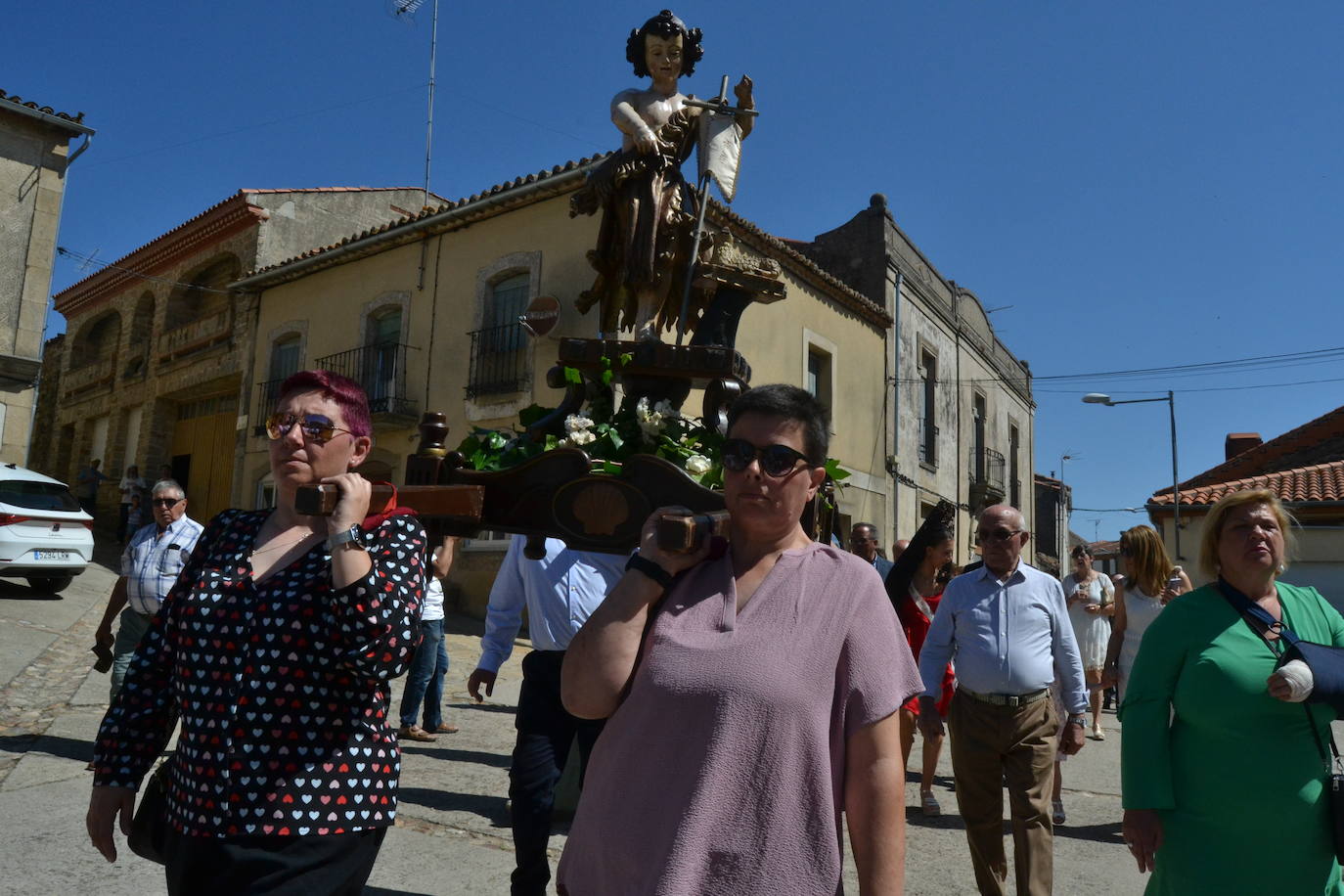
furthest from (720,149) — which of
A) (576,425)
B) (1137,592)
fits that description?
(1137,592)

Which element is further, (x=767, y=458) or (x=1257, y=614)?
(x=1257, y=614)

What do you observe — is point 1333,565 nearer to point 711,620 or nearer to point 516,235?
point 516,235

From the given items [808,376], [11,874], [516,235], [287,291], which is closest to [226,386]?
[287,291]

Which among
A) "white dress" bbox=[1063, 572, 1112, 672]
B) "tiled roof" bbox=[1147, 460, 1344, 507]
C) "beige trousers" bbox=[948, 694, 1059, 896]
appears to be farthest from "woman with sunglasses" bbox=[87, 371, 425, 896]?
"tiled roof" bbox=[1147, 460, 1344, 507]

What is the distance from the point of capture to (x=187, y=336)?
74.1 feet

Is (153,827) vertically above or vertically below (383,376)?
below

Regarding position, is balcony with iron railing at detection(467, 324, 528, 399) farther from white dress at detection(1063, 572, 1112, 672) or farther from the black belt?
the black belt

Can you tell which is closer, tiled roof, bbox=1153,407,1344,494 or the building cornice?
the building cornice

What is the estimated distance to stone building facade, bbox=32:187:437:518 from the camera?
2098cm

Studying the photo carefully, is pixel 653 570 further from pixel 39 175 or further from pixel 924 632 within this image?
pixel 39 175

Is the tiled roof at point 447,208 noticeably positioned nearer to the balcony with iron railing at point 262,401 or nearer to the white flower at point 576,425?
the balcony with iron railing at point 262,401

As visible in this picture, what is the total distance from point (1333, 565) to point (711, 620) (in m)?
22.2

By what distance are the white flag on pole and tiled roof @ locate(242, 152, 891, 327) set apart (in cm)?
968

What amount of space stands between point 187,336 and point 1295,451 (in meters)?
28.5
